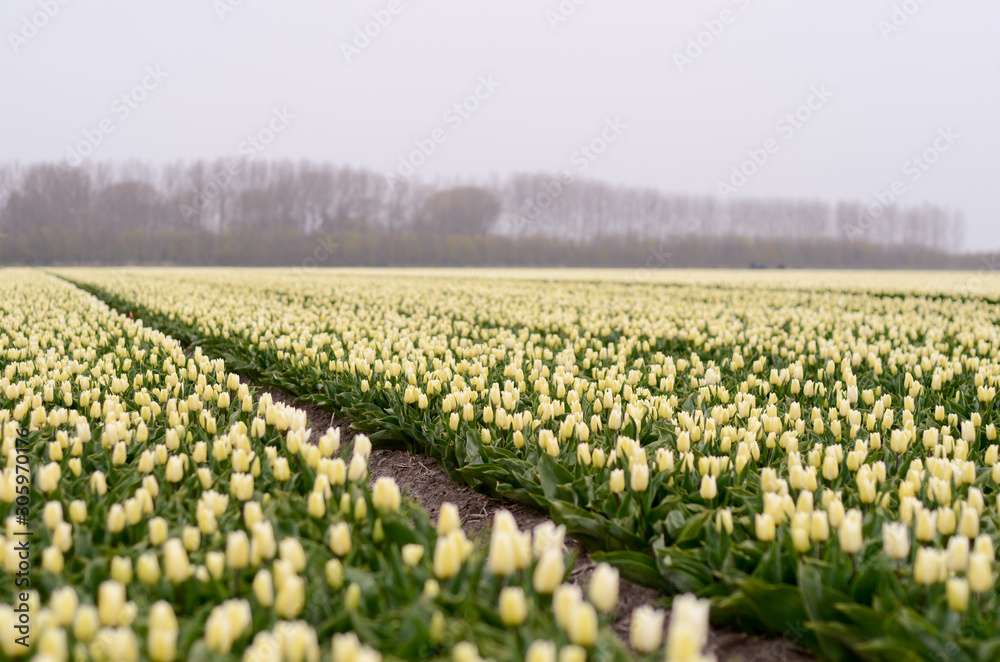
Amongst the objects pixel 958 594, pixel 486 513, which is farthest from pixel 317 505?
pixel 958 594

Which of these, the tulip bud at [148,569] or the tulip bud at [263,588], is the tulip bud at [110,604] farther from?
the tulip bud at [263,588]

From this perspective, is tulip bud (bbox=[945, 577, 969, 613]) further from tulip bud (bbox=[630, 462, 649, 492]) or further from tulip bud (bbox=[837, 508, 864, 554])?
tulip bud (bbox=[630, 462, 649, 492])

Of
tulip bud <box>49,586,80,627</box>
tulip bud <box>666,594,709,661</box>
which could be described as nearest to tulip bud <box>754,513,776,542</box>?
tulip bud <box>666,594,709,661</box>

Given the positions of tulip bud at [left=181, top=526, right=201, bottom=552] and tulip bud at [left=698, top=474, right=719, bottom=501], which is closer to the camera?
tulip bud at [left=181, top=526, right=201, bottom=552]

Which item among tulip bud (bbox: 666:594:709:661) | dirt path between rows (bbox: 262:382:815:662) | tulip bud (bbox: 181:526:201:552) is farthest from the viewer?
dirt path between rows (bbox: 262:382:815:662)

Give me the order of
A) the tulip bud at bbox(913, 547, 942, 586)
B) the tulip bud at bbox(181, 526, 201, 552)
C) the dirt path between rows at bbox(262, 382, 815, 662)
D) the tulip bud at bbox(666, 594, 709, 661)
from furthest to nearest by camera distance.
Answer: the dirt path between rows at bbox(262, 382, 815, 662) < the tulip bud at bbox(181, 526, 201, 552) < the tulip bud at bbox(913, 547, 942, 586) < the tulip bud at bbox(666, 594, 709, 661)

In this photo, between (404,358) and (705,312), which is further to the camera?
(705,312)

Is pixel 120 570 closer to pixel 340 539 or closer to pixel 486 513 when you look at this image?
pixel 340 539

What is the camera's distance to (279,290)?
17625mm

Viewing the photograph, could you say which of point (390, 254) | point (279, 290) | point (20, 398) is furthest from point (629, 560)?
point (390, 254)

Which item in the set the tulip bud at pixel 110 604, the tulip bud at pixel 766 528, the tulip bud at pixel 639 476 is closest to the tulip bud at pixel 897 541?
the tulip bud at pixel 766 528

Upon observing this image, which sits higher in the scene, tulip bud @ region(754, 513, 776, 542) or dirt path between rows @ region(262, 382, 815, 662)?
tulip bud @ region(754, 513, 776, 542)

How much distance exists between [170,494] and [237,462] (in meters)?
0.31

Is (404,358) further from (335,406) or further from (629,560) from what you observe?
(629,560)
